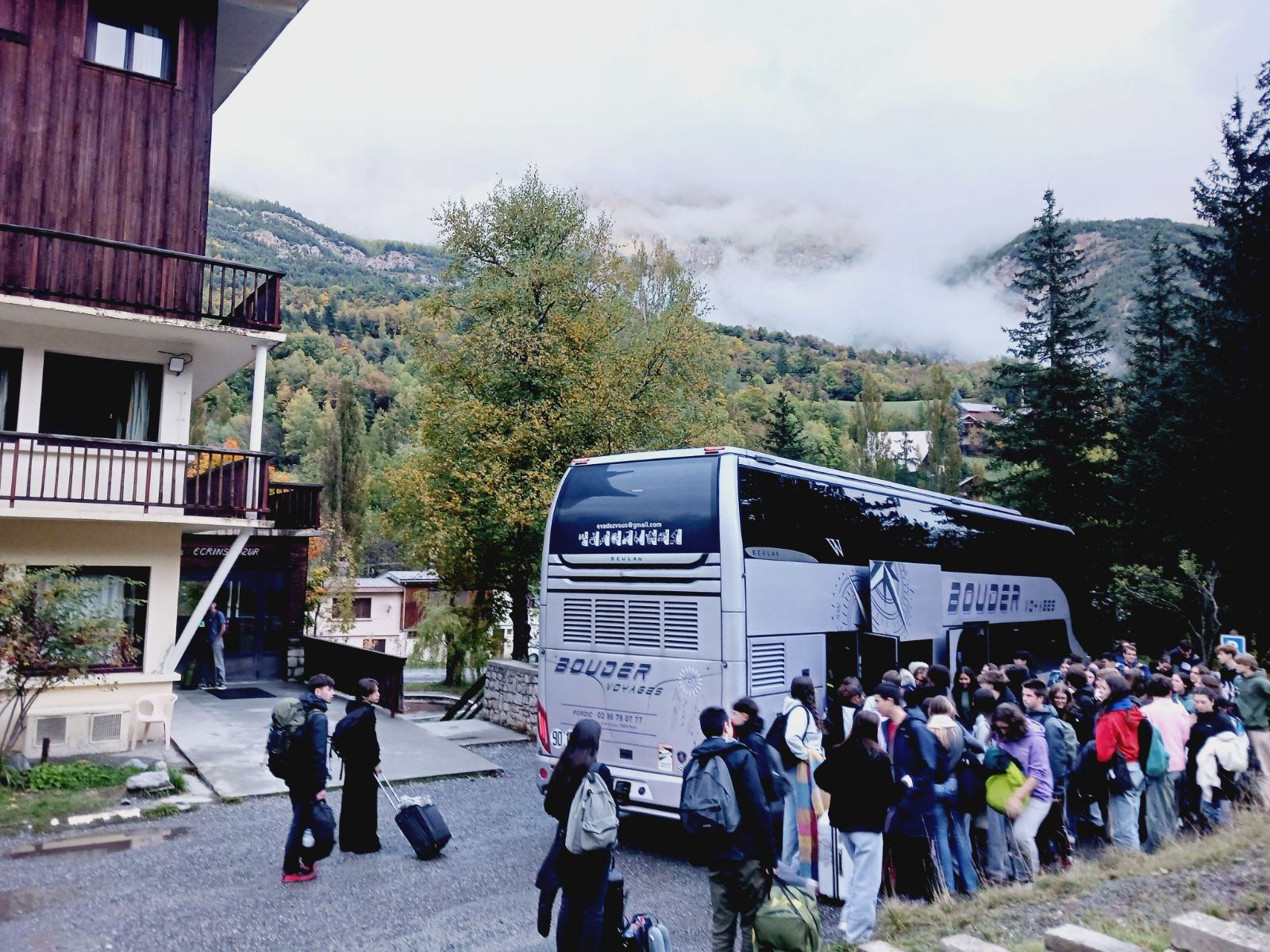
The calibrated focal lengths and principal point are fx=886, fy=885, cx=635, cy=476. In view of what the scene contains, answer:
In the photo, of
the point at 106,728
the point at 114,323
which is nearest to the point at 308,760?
the point at 106,728

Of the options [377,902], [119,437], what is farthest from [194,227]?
[377,902]

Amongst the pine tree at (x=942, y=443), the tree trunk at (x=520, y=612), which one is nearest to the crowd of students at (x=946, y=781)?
the tree trunk at (x=520, y=612)

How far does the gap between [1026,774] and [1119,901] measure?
1.29 m

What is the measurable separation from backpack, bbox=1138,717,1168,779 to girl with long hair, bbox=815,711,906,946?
315cm

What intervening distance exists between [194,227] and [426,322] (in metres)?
6.92

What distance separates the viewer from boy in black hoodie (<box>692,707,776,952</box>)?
5465 mm

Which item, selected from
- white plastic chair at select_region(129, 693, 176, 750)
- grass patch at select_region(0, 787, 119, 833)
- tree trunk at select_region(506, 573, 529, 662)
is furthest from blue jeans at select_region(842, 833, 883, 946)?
tree trunk at select_region(506, 573, 529, 662)

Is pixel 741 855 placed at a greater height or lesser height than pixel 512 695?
greater

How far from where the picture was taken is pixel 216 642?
19.2m

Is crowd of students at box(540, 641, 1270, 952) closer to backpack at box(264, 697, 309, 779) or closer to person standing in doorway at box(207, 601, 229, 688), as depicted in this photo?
backpack at box(264, 697, 309, 779)

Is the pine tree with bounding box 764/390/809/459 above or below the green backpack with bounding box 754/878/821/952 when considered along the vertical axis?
above

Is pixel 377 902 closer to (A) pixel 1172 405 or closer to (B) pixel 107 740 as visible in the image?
(B) pixel 107 740

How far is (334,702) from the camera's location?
1748 cm

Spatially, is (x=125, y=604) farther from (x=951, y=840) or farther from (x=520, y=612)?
(x=951, y=840)
